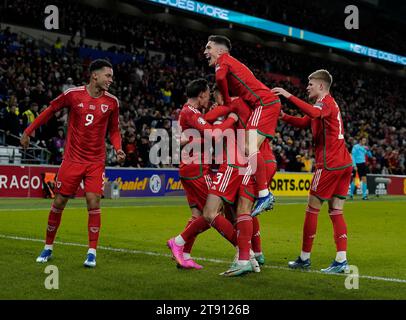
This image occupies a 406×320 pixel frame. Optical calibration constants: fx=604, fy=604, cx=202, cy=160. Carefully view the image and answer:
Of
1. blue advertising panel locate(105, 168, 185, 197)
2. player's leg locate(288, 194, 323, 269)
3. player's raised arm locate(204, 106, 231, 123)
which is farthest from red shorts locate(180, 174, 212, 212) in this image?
blue advertising panel locate(105, 168, 185, 197)

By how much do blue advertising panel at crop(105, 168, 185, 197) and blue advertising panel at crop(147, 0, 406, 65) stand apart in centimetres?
1220

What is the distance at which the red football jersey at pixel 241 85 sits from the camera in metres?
6.66

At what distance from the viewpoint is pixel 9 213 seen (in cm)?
1423

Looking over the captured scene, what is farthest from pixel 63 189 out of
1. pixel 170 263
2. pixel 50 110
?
pixel 170 263

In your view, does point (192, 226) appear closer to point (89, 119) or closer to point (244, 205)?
point (244, 205)

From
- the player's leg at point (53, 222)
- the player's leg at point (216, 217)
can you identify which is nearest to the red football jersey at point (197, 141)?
the player's leg at point (216, 217)

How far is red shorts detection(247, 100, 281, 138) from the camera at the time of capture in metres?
6.72

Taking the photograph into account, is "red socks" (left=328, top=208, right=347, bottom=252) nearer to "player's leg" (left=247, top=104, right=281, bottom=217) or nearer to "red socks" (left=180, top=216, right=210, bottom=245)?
"player's leg" (left=247, top=104, right=281, bottom=217)

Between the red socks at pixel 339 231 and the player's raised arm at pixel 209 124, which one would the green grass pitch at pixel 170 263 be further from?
the player's raised arm at pixel 209 124
